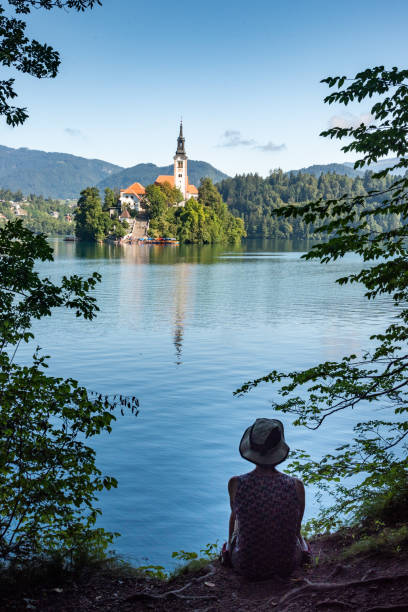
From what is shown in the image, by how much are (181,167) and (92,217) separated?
51.6m

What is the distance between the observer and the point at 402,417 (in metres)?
16.6

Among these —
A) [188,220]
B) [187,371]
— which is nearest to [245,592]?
[187,371]

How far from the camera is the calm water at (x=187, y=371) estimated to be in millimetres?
11523

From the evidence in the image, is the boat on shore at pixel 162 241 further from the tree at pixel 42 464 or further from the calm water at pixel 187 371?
the tree at pixel 42 464

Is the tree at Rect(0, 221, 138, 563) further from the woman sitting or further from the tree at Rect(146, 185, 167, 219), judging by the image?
the tree at Rect(146, 185, 167, 219)

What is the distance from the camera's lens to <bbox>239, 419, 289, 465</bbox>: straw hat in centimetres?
540

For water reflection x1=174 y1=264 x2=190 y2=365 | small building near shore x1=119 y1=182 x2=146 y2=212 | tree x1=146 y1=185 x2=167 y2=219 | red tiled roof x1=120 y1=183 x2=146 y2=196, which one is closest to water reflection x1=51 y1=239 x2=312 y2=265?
water reflection x1=174 y1=264 x2=190 y2=365

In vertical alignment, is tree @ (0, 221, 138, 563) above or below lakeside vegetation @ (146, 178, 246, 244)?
below

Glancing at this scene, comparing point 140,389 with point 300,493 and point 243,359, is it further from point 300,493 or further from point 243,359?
point 300,493

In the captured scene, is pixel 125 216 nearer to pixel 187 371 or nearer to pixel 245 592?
pixel 187 371

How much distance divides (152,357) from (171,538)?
15275 mm

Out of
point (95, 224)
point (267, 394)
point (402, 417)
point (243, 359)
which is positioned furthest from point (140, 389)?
point (95, 224)

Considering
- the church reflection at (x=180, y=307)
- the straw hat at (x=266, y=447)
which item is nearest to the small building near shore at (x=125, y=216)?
the church reflection at (x=180, y=307)

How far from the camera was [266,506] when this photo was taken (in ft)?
17.6
